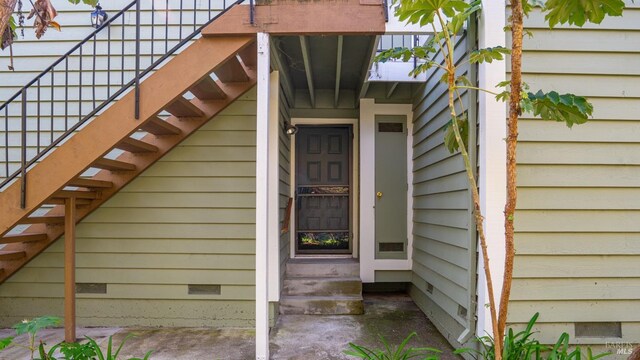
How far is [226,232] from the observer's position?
11.6 feet

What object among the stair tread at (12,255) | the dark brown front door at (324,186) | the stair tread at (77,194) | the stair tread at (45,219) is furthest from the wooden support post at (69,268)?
the dark brown front door at (324,186)

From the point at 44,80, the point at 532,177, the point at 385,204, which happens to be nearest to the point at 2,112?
the point at 44,80

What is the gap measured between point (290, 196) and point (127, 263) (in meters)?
1.95

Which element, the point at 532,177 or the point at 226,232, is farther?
the point at 226,232

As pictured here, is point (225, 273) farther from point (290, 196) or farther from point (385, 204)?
point (385, 204)

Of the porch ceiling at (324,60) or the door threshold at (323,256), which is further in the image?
the door threshold at (323,256)

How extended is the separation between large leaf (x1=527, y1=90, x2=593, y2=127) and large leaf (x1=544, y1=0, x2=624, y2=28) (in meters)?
0.42

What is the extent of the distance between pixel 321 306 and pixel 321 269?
0.49 metres

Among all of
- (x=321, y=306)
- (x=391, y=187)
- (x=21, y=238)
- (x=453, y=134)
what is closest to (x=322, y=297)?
(x=321, y=306)

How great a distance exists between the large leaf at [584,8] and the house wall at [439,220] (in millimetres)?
839

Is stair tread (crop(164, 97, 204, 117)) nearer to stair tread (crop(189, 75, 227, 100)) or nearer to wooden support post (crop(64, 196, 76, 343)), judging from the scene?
stair tread (crop(189, 75, 227, 100))

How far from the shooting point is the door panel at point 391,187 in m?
4.50

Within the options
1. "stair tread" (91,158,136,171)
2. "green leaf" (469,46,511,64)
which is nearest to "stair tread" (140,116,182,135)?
"stair tread" (91,158,136,171)

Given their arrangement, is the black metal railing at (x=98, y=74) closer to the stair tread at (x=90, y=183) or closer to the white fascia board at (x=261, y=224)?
the stair tread at (x=90, y=183)
